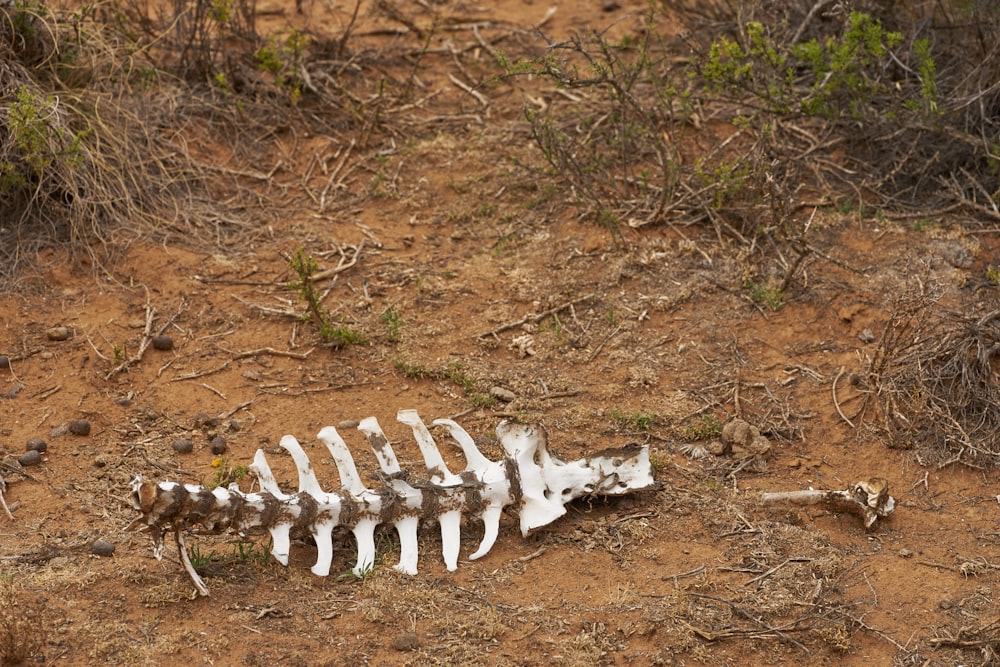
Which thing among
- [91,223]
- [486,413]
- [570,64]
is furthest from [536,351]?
[570,64]

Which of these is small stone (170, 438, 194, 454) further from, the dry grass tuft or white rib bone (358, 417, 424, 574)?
the dry grass tuft

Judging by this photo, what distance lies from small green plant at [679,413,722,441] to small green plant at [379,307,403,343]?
1.37 m

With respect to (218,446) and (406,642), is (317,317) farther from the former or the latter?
(406,642)

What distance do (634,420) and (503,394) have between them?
0.56 m

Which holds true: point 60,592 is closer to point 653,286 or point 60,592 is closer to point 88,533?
point 88,533

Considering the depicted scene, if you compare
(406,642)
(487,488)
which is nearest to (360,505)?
(487,488)

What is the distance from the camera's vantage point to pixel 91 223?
5.95 meters

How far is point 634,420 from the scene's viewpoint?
494 cm

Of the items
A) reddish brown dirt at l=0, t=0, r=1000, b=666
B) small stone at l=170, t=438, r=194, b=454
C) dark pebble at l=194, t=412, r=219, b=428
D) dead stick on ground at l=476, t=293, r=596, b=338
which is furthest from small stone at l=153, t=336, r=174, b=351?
dead stick on ground at l=476, t=293, r=596, b=338

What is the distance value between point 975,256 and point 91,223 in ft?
13.8

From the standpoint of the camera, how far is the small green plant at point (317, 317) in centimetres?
531

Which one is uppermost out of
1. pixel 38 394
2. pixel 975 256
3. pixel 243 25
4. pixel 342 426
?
pixel 243 25

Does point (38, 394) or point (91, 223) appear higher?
point (91, 223)

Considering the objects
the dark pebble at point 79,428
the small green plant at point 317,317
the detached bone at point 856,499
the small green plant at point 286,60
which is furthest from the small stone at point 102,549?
the small green plant at point 286,60
